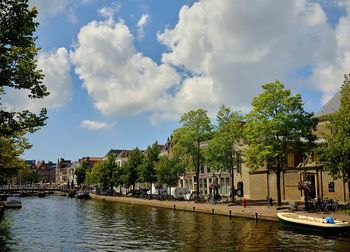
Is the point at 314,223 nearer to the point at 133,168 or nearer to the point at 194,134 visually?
the point at 194,134

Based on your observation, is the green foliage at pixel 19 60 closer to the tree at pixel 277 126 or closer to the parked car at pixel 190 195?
the tree at pixel 277 126

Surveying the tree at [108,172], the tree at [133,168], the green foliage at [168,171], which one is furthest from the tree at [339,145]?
the tree at [108,172]

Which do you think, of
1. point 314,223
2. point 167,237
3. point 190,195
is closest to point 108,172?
point 190,195

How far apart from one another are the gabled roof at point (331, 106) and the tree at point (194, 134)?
1961cm

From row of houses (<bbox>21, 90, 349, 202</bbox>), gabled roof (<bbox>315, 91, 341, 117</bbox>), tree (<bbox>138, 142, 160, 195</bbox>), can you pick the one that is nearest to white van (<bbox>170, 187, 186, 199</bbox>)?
row of houses (<bbox>21, 90, 349, 202</bbox>)

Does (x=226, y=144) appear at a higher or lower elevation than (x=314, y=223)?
higher

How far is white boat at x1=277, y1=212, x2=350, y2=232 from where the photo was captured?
110 ft

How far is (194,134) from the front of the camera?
2918 inches

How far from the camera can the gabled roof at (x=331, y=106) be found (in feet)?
205

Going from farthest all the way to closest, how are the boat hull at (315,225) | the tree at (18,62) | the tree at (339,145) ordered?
1. the tree at (339,145)
2. the boat hull at (315,225)
3. the tree at (18,62)

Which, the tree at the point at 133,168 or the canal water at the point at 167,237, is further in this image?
the tree at the point at 133,168

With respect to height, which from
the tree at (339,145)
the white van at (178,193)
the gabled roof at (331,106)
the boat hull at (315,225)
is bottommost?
the boat hull at (315,225)

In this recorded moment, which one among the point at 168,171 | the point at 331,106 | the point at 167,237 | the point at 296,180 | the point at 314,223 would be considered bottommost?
the point at 167,237

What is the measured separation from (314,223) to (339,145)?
27.7ft
